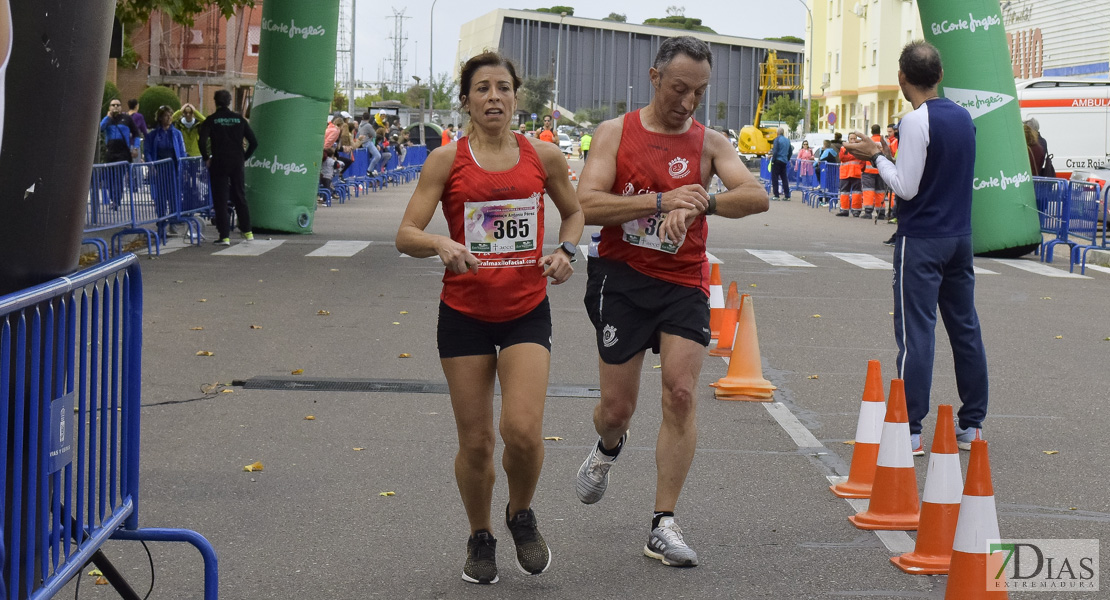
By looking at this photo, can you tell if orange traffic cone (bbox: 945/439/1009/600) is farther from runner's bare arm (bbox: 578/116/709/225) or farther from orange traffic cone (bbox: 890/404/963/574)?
runner's bare arm (bbox: 578/116/709/225)

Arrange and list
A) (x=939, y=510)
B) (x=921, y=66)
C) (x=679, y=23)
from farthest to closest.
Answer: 1. (x=679, y=23)
2. (x=921, y=66)
3. (x=939, y=510)

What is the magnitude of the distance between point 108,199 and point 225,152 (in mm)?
3200

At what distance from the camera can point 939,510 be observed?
16.5 ft

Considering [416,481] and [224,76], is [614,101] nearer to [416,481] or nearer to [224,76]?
[224,76]

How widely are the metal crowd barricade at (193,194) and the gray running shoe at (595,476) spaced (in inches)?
560

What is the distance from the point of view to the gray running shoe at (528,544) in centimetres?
497

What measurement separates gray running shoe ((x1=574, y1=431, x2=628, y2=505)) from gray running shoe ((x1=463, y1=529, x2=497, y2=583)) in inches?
31.0

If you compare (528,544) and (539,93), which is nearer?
(528,544)

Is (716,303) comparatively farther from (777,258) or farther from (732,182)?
(777,258)

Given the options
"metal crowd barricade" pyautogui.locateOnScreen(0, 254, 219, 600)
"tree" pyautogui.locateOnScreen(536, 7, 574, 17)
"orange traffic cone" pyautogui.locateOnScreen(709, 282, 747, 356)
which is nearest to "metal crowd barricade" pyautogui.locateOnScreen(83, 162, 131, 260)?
"orange traffic cone" pyautogui.locateOnScreen(709, 282, 747, 356)

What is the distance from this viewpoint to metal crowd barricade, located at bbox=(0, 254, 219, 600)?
339cm

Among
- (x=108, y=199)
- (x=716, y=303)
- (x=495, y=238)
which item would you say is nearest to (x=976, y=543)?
(x=495, y=238)

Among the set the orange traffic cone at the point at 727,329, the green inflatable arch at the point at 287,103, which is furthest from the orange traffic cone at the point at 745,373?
the green inflatable arch at the point at 287,103

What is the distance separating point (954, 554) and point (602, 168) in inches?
78.9
